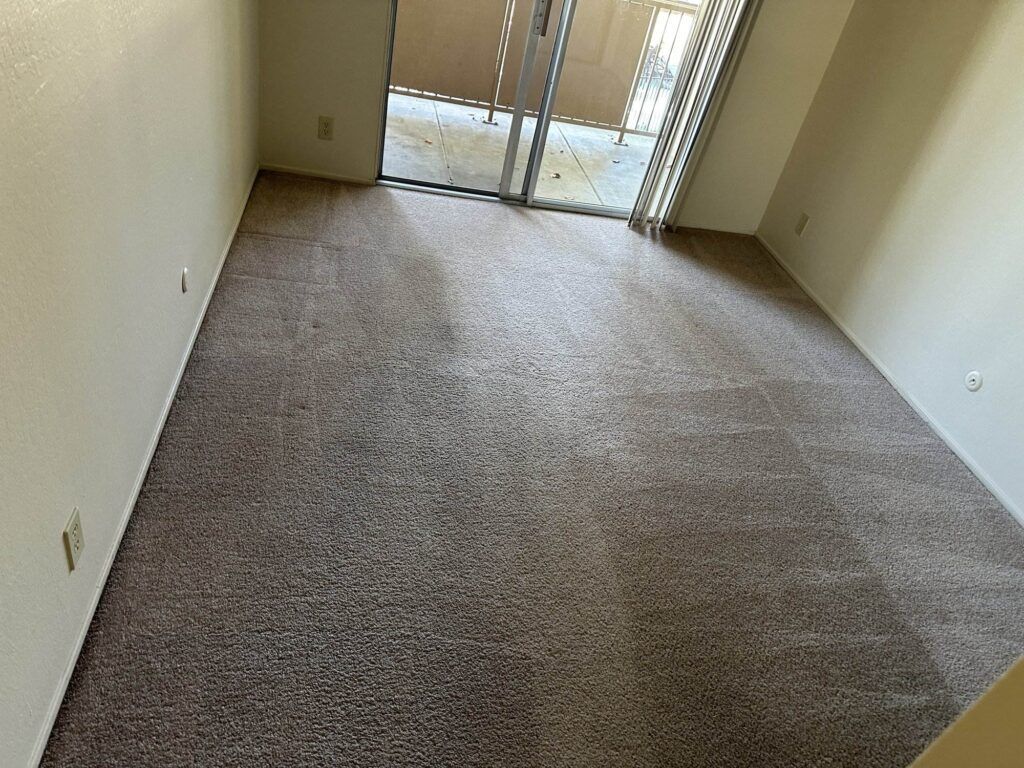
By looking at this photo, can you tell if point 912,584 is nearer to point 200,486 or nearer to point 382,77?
point 200,486

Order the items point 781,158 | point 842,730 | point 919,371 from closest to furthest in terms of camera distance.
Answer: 1. point 842,730
2. point 919,371
3. point 781,158

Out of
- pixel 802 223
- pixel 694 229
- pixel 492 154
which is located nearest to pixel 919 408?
pixel 802 223

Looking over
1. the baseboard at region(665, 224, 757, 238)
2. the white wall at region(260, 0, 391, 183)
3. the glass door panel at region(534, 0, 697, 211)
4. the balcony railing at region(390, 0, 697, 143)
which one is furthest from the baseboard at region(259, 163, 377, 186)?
the baseboard at region(665, 224, 757, 238)

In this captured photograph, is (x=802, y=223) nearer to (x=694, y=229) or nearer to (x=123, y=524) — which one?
(x=694, y=229)

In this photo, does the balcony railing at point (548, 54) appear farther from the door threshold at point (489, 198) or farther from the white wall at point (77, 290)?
the white wall at point (77, 290)

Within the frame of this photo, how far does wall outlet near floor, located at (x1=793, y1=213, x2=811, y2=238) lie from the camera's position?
3.72 m

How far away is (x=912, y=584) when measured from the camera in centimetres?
202

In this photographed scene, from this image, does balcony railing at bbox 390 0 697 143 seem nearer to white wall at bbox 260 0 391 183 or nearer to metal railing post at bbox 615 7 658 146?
metal railing post at bbox 615 7 658 146

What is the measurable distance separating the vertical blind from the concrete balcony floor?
22 centimetres

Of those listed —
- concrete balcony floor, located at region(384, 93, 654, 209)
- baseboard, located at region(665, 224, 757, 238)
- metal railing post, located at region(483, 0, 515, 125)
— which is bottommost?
baseboard, located at region(665, 224, 757, 238)

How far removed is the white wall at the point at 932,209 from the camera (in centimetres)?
253

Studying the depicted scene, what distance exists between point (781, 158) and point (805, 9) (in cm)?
77

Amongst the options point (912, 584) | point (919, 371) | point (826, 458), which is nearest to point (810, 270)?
point (919, 371)

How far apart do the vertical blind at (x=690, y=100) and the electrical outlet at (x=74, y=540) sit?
331 centimetres
